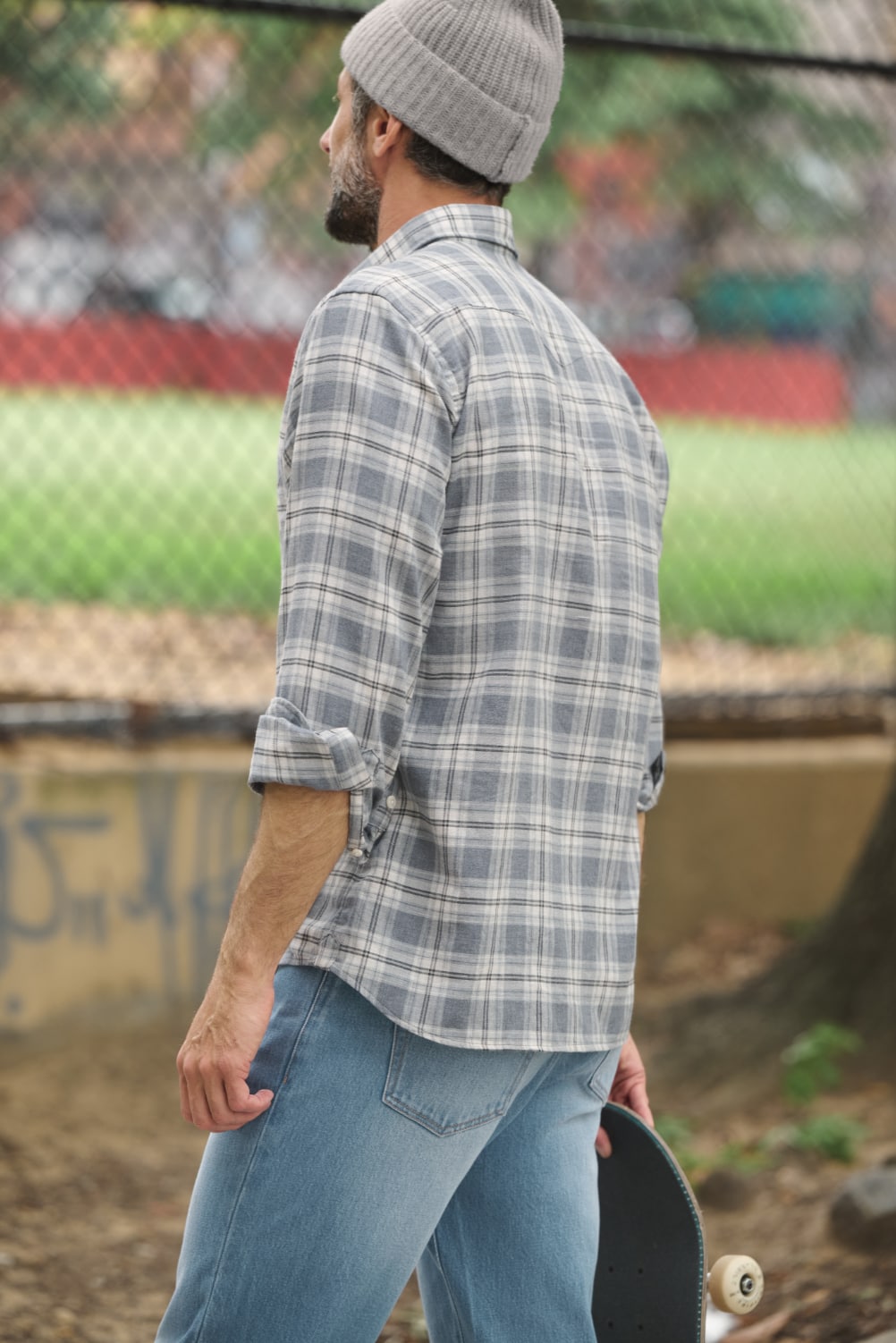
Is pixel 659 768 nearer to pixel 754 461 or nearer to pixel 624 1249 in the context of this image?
pixel 624 1249

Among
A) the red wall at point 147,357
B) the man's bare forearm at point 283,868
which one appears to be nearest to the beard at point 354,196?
the man's bare forearm at point 283,868

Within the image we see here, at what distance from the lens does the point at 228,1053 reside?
1492 millimetres

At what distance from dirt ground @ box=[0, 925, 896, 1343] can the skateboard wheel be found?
1014mm

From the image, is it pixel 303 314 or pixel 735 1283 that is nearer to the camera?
pixel 735 1283

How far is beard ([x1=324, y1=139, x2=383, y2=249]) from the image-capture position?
1.72 meters

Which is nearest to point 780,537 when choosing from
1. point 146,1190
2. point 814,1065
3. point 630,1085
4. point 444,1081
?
point 814,1065

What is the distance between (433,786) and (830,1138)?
94.9 inches

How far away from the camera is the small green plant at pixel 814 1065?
3.83 m

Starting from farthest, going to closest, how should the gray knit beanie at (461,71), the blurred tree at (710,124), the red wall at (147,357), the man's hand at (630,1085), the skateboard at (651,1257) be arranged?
the blurred tree at (710,124) → the red wall at (147,357) → the man's hand at (630,1085) → the skateboard at (651,1257) → the gray knit beanie at (461,71)

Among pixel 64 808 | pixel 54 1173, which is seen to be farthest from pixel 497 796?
pixel 64 808

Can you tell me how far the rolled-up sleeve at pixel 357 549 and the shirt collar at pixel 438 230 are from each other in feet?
0.55

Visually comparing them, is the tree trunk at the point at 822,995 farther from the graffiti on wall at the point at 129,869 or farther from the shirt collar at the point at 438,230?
the shirt collar at the point at 438,230

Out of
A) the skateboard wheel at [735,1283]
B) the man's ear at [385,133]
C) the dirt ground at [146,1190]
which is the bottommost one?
the dirt ground at [146,1190]

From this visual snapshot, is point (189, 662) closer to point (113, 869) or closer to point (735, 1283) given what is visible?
point (113, 869)
